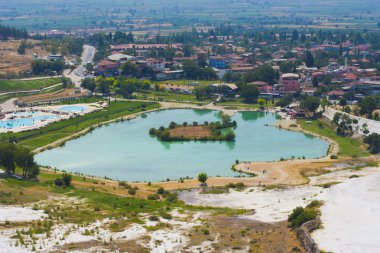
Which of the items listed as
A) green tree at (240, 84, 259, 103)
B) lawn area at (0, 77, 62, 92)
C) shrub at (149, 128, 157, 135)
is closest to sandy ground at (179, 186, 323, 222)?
shrub at (149, 128, 157, 135)

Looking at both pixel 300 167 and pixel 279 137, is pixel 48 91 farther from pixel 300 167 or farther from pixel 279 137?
pixel 300 167

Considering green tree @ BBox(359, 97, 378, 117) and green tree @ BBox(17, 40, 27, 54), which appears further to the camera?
green tree @ BBox(17, 40, 27, 54)

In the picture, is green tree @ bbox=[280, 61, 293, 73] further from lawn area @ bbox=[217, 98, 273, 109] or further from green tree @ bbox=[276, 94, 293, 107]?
green tree @ bbox=[276, 94, 293, 107]

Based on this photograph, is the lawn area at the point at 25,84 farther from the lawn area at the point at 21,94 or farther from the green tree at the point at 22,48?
the green tree at the point at 22,48

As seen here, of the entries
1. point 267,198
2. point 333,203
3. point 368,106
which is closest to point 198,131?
point 368,106

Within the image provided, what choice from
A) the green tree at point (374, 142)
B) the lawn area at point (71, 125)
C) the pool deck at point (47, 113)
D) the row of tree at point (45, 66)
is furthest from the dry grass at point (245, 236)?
the row of tree at point (45, 66)

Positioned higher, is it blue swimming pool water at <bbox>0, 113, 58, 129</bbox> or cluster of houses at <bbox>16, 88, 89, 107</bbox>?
cluster of houses at <bbox>16, 88, 89, 107</bbox>
